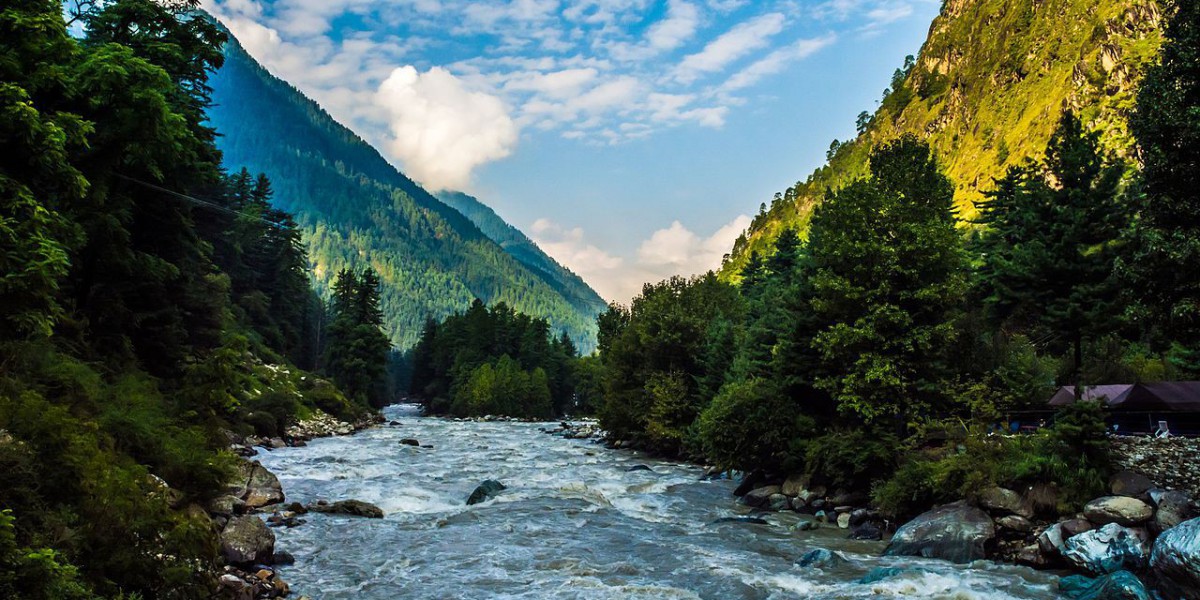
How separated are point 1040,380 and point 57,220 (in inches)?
1407

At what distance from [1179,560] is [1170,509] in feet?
12.3

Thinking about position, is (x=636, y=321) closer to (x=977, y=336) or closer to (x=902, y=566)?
(x=977, y=336)

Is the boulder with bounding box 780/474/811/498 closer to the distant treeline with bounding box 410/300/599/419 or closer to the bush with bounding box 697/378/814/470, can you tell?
the bush with bounding box 697/378/814/470

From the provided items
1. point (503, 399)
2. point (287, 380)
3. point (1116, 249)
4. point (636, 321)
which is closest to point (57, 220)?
point (1116, 249)

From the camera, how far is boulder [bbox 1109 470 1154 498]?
15492mm

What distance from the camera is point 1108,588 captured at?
11750 mm

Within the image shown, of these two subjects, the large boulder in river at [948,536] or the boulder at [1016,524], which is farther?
the boulder at [1016,524]

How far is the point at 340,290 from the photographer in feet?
Result: 254

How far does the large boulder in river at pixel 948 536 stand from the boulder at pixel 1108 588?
112 inches

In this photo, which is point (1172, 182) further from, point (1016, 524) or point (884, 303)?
point (884, 303)

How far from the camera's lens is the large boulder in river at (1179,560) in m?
11.0

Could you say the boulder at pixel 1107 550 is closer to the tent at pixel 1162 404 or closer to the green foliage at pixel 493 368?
the tent at pixel 1162 404

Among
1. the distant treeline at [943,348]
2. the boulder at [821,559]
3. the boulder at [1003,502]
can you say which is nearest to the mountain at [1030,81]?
the distant treeline at [943,348]

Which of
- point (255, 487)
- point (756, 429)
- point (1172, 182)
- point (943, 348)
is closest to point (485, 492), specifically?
point (255, 487)
